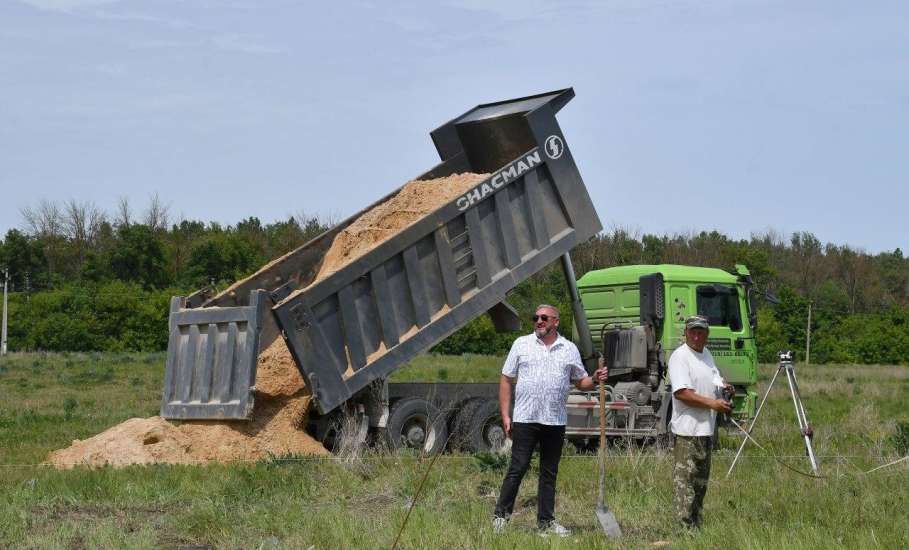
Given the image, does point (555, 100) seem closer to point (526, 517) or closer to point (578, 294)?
point (578, 294)

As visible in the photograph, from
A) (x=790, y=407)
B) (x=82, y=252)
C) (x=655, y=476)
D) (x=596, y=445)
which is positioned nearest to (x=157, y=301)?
(x=82, y=252)

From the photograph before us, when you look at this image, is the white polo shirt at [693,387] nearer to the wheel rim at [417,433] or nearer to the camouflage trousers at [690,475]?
the camouflage trousers at [690,475]

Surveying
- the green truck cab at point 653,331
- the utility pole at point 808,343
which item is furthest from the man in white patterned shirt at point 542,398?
the utility pole at point 808,343

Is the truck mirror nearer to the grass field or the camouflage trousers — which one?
the grass field

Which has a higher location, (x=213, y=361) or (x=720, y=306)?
(x=720, y=306)

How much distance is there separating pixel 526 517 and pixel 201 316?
17.3 feet

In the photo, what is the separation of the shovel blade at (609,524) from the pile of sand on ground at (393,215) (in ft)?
18.0

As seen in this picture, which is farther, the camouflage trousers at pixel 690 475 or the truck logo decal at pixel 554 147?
the truck logo decal at pixel 554 147

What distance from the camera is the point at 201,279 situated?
194ft

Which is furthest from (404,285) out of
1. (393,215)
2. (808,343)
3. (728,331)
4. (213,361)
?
(808,343)

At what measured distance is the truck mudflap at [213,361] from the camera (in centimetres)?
1280

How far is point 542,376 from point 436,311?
4775 millimetres

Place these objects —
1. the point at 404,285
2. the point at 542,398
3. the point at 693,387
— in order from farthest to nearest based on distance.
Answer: the point at 404,285 → the point at 542,398 → the point at 693,387

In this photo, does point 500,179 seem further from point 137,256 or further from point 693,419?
point 137,256
